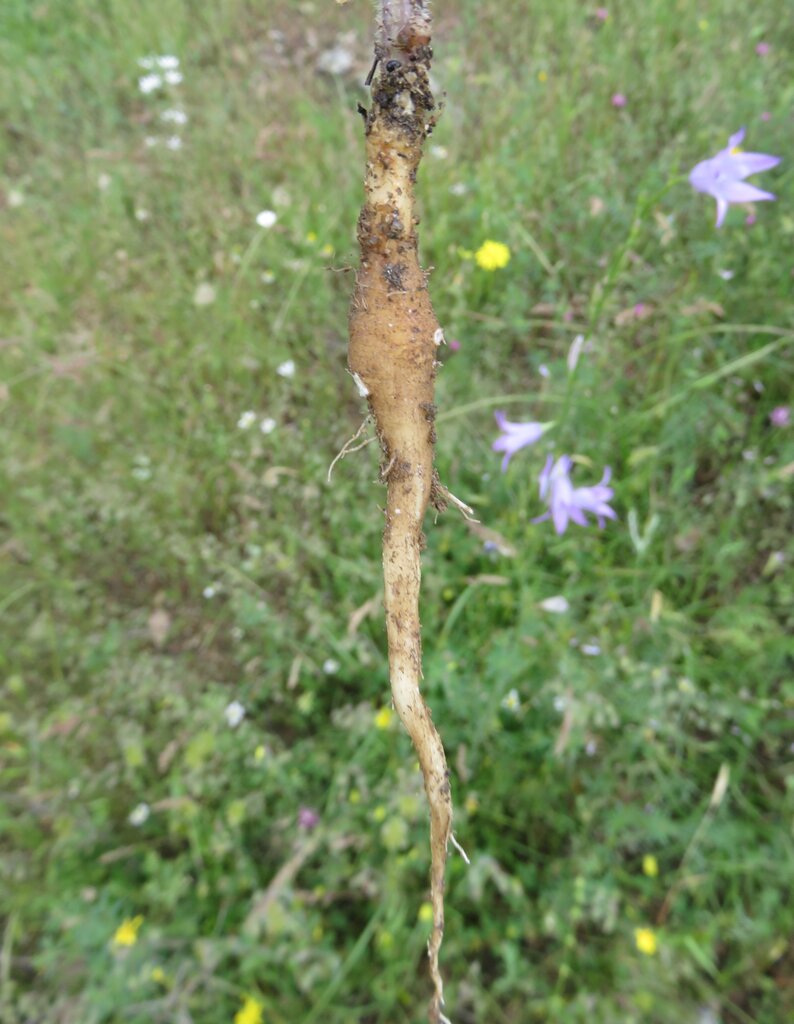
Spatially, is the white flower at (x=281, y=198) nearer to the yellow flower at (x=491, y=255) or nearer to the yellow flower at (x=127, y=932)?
the yellow flower at (x=491, y=255)

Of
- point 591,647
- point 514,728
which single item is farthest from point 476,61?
point 514,728

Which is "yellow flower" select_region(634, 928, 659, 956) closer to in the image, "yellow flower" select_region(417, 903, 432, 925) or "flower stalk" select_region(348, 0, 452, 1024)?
"yellow flower" select_region(417, 903, 432, 925)

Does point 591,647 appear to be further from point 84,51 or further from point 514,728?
point 84,51

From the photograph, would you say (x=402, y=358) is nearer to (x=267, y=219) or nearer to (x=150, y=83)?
(x=267, y=219)

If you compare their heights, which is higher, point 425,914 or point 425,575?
point 425,575

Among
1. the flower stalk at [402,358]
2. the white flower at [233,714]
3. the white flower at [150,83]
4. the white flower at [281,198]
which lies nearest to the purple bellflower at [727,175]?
the flower stalk at [402,358]

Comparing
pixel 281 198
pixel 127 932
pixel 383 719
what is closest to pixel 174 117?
pixel 281 198

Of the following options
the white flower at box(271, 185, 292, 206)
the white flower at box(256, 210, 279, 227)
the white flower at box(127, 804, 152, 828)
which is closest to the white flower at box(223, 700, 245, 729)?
the white flower at box(127, 804, 152, 828)
